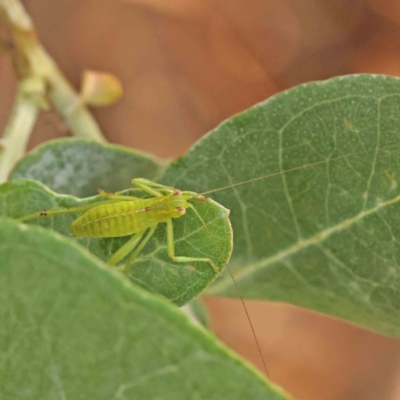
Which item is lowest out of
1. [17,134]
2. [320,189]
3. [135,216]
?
[320,189]

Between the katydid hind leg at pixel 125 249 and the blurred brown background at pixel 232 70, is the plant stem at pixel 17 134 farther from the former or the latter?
the blurred brown background at pixel 232 70

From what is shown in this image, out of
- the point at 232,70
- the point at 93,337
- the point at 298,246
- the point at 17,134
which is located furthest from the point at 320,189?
the point at 232,70

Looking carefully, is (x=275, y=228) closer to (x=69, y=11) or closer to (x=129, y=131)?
(x=129, y=131)

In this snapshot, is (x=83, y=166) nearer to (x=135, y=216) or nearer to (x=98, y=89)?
(x=135, y=216)

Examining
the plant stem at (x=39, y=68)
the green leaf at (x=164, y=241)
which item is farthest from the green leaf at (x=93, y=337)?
the plant stem at (x=39, y=68)

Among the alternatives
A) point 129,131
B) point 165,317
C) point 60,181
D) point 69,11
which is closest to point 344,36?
point 129,131

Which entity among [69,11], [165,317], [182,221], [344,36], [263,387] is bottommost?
[263,387]

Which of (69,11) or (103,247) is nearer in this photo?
(103,247)
